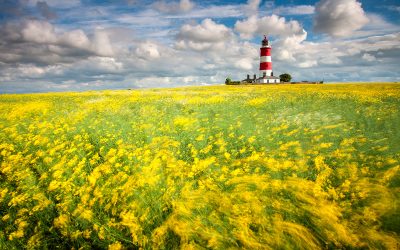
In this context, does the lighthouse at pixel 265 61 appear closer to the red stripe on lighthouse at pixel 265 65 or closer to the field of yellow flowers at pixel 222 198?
the red stripe on lighthouse at pixel 265 65

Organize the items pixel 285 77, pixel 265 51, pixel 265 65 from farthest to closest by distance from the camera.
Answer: pixel 285 77
pixel 265 51
pixel 265 65

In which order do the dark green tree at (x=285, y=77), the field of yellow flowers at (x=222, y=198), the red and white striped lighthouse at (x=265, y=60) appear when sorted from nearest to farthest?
the field of yellow flowers at (x=222, y=198)
the red and white striped lighthouse at (x=265, y=60)
the dark green tree at (x=285, y=77)

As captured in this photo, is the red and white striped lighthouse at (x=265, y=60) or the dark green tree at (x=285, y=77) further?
the dark green tree at (x=285, y=77)

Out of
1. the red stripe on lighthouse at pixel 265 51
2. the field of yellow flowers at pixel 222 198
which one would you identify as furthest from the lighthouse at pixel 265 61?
the field of yellow flowers at pixel 222 198

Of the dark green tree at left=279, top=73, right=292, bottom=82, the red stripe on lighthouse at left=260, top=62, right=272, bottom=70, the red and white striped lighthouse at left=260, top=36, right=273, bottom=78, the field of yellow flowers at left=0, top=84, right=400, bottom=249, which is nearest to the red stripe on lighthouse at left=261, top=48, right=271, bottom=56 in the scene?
the red and white striped lighthouse at left=260, top=36, right=273, bottom=78

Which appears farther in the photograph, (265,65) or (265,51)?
(265,51)

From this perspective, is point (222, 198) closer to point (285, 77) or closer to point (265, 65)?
point (265, 65)

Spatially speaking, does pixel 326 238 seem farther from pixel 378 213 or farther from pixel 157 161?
pixel 157 161

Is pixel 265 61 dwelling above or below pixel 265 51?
below

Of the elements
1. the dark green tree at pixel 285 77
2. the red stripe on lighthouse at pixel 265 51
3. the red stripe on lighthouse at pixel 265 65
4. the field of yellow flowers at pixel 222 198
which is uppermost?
the red stripe on lighthouse at pixel 265 51

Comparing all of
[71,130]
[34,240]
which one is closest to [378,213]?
[34,240]

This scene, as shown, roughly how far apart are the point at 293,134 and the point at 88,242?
5653 mm

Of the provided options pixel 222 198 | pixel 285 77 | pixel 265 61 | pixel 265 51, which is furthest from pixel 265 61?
pixel 222 198

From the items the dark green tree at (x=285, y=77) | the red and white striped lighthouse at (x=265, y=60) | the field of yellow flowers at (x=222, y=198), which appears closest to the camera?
the field of yellow flowers at (x=222, y=198)
